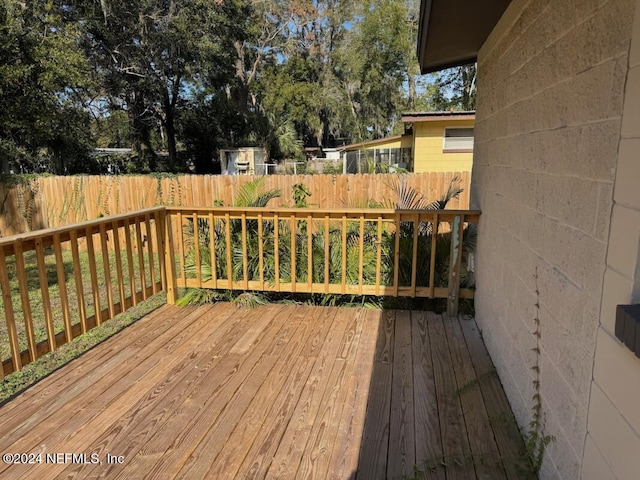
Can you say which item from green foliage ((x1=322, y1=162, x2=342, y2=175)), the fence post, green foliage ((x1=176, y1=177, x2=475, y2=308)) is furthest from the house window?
the fence post

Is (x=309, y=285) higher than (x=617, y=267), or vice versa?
(x=617, y=267)

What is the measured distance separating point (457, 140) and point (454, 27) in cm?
867

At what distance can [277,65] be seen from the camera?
21.4 m

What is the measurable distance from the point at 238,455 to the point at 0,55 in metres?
9.41

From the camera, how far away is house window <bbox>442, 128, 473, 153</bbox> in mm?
11031

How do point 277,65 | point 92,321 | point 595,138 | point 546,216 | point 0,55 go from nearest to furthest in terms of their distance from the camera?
1. point 595,138
2. point 546,216
3. point 92,321
4. point 0,55
5. point 277,65

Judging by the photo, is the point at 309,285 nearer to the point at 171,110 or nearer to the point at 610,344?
the point at 610,344

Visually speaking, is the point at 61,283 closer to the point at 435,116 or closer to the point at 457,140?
the point at 435,116

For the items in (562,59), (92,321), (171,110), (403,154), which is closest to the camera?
(562,59)

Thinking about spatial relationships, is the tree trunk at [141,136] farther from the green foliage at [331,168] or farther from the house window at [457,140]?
the house window at [457,140]

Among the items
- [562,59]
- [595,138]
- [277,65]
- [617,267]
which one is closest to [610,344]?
[617,267]

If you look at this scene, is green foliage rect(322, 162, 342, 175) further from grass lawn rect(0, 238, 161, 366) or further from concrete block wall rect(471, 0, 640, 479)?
concrete block wall rect(471, 0, 640, 479)

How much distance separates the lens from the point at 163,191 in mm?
8438

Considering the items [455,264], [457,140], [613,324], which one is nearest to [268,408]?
[613,324]
